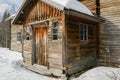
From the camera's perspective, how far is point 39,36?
1174 centimetres

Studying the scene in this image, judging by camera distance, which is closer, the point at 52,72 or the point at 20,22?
the point at 52,72

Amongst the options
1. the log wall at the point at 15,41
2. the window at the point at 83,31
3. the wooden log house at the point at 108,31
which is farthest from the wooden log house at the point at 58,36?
the log wall at the point at 15,41

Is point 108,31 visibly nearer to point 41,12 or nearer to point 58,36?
point 58,36

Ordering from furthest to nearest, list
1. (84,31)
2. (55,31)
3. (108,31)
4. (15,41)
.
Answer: (15,41) < (108,31) < (84,31) < (55,31)

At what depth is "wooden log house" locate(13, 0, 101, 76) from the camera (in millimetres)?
9547

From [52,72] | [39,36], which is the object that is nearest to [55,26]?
[39,36]

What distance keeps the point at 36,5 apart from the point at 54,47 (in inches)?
135

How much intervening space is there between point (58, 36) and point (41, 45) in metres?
2.16

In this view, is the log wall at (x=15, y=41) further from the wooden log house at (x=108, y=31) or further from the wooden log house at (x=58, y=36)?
the wooden log house at (x=108, y=31)

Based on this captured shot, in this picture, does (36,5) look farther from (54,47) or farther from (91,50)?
(91,50)

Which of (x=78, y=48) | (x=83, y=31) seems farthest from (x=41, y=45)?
(x=83, y=31)

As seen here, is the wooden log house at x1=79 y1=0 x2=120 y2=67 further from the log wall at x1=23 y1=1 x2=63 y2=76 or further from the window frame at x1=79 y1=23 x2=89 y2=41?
the log wall at x1=23 y1=1 x2=63 y2=76

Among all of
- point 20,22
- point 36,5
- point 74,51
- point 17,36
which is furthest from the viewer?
point 17,36

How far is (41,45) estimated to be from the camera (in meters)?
11.6
